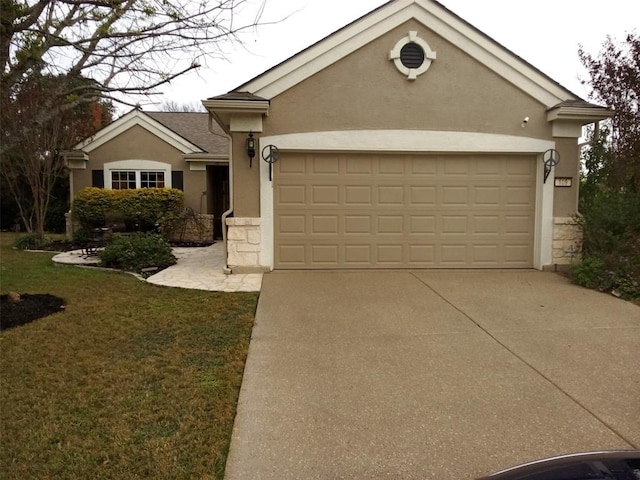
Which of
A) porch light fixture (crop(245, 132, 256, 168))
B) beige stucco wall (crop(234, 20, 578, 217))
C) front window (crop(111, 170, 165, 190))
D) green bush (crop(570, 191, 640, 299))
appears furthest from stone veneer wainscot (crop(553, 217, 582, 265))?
front window (crop(111, 170, 165, 190))

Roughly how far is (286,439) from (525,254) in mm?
7559

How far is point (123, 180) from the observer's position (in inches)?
627

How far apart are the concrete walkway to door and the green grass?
27 cm

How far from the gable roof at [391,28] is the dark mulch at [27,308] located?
4.47 m

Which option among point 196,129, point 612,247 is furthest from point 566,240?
point 196,129

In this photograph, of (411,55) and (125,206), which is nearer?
(411,55)

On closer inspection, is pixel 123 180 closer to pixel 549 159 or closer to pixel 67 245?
pixel 67 245

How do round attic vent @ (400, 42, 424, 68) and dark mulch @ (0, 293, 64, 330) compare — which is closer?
dark mulch @ (0, 293, 64, 330)

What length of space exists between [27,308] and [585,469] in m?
6.56

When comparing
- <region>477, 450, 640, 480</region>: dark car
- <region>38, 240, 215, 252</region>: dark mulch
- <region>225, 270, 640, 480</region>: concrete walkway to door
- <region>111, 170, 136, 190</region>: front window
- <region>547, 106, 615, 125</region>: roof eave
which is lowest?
<region>225, 270, 640, 480</region>: concrete walkway to door

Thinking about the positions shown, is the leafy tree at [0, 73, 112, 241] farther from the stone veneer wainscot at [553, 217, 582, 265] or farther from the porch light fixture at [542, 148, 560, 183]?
the stone veneer wainscot at [553, 217, 582, 265]

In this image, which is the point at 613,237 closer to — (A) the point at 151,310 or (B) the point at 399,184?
(B) the point at 399,184

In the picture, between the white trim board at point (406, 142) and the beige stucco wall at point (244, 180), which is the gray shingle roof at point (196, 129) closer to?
the beige stucco wall at point (244, 180)

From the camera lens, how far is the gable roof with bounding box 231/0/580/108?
27.6 ft
